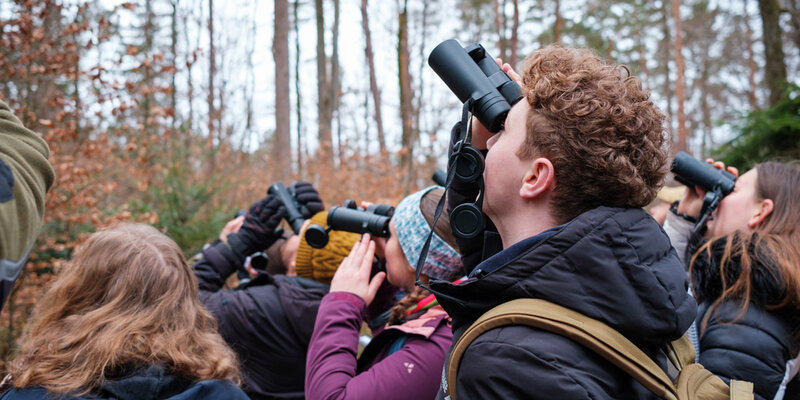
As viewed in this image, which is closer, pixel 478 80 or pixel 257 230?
pixel 478 80

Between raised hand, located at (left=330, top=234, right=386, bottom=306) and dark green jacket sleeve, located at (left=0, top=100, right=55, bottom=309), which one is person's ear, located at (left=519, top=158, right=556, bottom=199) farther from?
dark green jacket sleeve, located at (left=0, top=100, right=55, bottom=309)

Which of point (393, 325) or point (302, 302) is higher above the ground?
point (393, 325)

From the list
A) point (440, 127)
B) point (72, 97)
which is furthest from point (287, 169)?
point (440, 127)

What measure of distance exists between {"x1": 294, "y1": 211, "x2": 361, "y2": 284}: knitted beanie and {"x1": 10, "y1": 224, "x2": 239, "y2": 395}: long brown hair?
748mm

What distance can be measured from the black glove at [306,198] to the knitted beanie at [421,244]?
1.06m

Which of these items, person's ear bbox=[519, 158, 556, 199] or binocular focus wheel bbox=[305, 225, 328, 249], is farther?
binocular focus wheel bbox=[305, 225, 328, 249]

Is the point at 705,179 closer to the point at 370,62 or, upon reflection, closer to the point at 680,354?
the point at 680,354

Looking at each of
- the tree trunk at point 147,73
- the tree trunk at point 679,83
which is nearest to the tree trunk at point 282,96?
the tree trunk at point 147,73

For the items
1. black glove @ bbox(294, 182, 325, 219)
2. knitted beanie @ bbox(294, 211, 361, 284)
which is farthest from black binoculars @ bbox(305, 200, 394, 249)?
black glove @ bbox(294, 182, 325, 219)

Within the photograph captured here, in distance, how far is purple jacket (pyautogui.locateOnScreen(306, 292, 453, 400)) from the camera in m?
1.64

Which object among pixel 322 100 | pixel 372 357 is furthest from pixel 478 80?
pixel 322 100

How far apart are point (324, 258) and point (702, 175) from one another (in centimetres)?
181

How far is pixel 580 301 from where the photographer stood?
1055 millimetres

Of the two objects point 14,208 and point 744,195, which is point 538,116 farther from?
point 744,195
